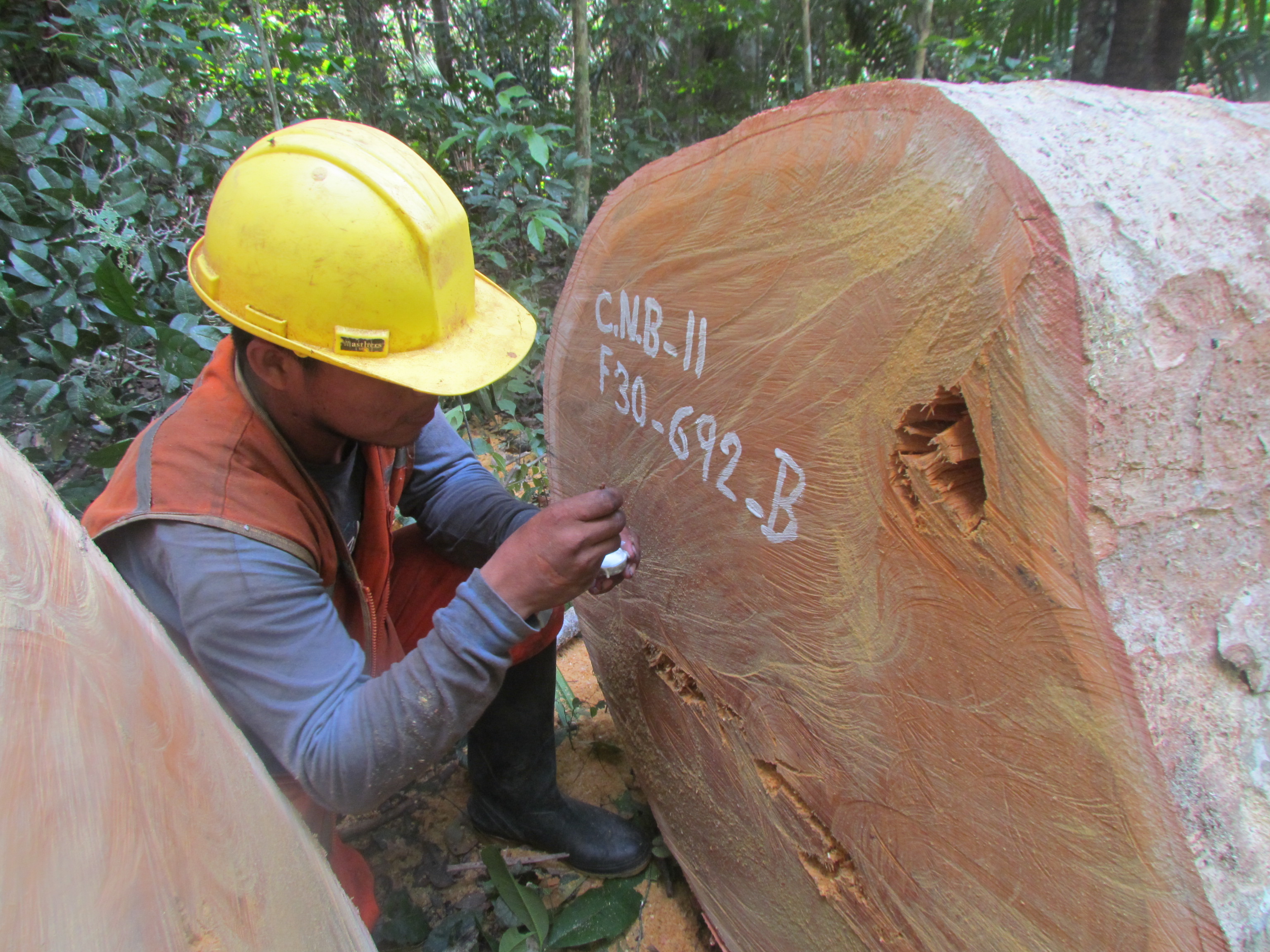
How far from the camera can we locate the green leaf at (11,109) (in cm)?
257

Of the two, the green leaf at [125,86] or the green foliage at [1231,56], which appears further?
the green foliage at [1231,56]

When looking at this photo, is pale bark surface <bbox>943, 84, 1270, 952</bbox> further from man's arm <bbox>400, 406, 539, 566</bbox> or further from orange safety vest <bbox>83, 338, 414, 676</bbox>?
man's arm <bbox>400, 406, 539, 566</bbox>

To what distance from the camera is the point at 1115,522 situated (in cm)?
65

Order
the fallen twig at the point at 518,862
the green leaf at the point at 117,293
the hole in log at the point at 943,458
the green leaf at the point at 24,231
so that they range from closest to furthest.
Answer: the hole in log at the point at 943,458
the fallen twig at the point at 518,862
the green leaf at the point at 117,293
the green leaf at the point at 24,231

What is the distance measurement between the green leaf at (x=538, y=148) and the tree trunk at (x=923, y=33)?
9.80ft

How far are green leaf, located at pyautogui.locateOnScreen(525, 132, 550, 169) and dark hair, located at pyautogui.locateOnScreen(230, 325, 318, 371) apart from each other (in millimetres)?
2118

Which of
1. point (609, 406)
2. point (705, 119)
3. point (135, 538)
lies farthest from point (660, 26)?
point (135, 538)

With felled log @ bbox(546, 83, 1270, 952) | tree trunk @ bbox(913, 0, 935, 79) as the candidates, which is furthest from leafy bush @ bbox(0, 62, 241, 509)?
tree trunk @ bbox(913, 0, 935, 79)

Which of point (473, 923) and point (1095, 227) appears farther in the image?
point (473, 923)

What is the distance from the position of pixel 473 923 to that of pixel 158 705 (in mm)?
1168

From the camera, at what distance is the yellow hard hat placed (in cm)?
103

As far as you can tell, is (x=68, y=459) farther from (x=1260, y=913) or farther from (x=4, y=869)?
(x=1260, y=913)

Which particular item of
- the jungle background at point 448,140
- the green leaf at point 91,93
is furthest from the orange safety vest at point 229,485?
the green leaf at point 91,93

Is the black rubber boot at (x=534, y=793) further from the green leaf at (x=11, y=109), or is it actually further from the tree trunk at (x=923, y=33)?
the tree trunk at (x=923, y=33)
